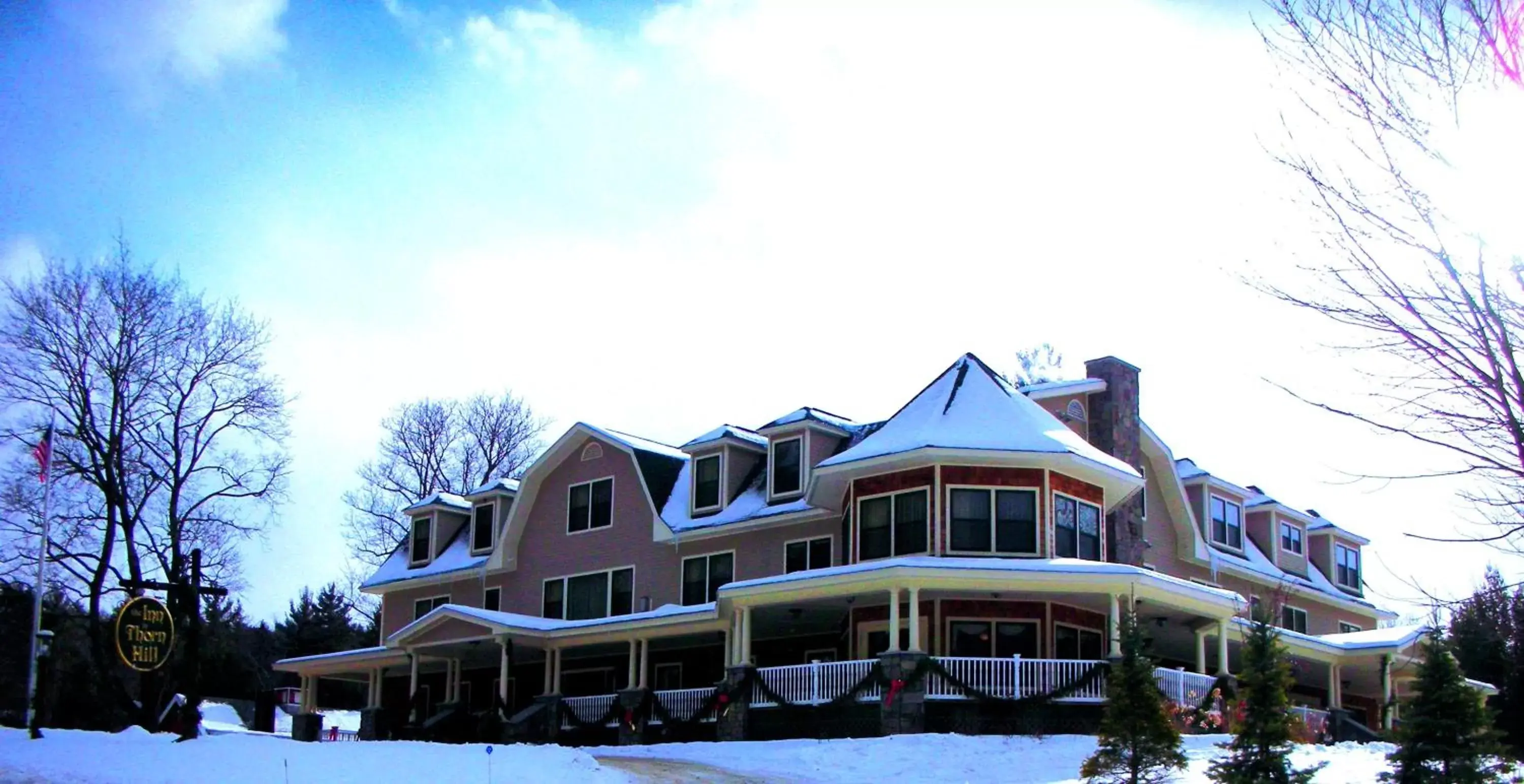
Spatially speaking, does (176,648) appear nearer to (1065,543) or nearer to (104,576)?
(104,576)

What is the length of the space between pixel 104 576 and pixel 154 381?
4.91m

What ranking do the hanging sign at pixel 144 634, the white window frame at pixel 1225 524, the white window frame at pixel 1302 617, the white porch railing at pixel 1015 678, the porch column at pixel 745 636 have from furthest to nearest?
the white window frame at pixel 1302 617, the white window frame at pixel 1225 524, the porch column at pixel 745 636, the white porch railing at pixel 1015 678, the hanging sign at pixel 144 634

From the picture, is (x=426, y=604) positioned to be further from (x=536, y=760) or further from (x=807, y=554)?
(x=536, y=760)

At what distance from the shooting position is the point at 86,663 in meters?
47.9

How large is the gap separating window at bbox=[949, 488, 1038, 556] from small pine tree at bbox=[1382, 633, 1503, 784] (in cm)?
1100

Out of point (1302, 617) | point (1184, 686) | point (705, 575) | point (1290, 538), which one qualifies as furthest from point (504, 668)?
point (1290, 538)

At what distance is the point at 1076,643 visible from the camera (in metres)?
28.4

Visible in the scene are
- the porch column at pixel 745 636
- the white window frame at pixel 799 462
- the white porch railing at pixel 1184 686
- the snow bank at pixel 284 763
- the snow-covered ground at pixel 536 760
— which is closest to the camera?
the snow bank at pixel 284 763

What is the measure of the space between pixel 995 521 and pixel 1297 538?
1622 centimetres

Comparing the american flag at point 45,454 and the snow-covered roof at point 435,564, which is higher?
the american flag at point 45,454

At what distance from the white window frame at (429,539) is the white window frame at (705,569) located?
922cm

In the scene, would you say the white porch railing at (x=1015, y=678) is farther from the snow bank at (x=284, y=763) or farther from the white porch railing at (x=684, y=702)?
the snow bank at (x=284, y=763)

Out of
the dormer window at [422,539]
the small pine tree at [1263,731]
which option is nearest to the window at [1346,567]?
the dormer window at [422,539]

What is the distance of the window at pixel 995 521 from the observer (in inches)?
1100
